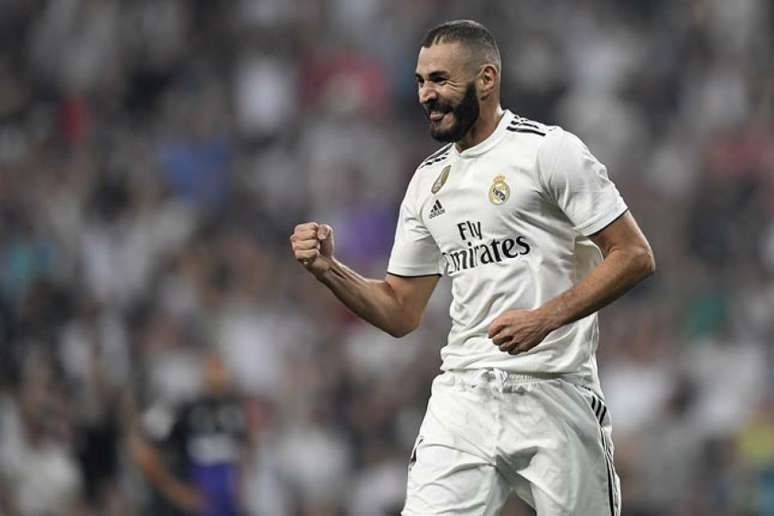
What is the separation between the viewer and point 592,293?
16.7ft

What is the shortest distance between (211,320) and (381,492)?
1.75 m

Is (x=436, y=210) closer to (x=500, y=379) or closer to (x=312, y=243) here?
(x=312, y=243)

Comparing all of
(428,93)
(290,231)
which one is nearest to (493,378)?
(428,93)

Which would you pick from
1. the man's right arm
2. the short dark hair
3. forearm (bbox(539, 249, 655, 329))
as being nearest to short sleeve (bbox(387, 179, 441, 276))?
the man's right arm

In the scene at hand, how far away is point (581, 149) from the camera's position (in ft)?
17.2

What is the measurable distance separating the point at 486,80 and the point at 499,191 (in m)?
0.40

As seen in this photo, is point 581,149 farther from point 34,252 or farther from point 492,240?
point 34,252

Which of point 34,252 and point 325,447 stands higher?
point 34,252

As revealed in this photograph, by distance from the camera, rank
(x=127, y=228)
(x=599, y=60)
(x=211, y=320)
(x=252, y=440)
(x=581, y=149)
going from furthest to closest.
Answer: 1. (x=599, y=60)
2. (x=127, y=228)
3. (x=211, y=320)
4. (x=252, y=440)
5. (x=581, y=149)

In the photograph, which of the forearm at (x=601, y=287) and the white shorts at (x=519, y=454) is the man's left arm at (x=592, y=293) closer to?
the forearm at (x=601, y=287)

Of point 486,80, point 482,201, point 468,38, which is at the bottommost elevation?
point 482,201

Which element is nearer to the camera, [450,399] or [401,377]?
[450,399]

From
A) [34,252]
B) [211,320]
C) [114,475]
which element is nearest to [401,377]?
[211,320]

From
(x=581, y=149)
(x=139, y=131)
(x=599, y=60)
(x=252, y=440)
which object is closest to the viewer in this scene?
(x=581, y=149)
